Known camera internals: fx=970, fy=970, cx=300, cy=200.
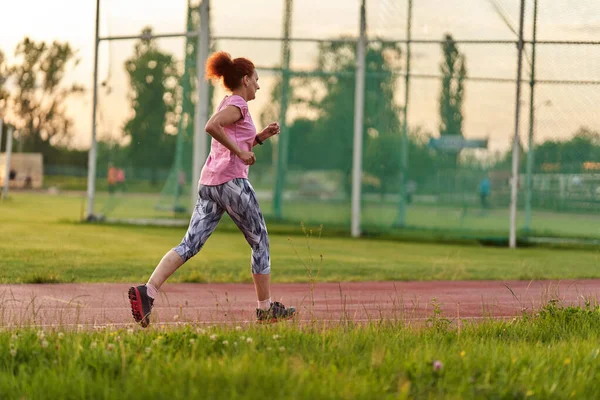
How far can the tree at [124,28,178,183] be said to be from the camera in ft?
67.7

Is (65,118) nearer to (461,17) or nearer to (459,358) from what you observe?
(461,17)

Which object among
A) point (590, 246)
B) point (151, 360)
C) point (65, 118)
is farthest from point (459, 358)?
point (65, 118)

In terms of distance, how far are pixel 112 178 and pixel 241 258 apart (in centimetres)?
824

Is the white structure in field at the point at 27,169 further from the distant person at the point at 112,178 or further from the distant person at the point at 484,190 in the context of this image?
the distant person at the point at 484,190

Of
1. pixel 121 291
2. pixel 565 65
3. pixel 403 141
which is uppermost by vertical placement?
pixel 565 65

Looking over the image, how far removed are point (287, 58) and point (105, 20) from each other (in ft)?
13.4

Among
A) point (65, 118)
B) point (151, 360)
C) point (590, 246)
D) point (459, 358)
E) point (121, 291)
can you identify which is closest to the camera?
point (151, 360)

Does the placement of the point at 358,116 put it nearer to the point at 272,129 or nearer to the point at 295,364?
the point at 272,129

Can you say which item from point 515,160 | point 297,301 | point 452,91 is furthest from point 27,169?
point 297,301

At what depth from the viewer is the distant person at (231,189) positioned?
703 centimetres

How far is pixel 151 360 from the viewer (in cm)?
478

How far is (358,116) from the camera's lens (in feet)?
63.9

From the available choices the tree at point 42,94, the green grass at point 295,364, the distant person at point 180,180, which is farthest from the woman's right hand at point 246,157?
the tree at point 42,94

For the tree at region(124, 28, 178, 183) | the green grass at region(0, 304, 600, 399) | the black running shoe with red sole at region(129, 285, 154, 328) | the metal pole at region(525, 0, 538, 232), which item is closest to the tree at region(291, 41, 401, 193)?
the metal pole at region(525, 0, 538, 232)
